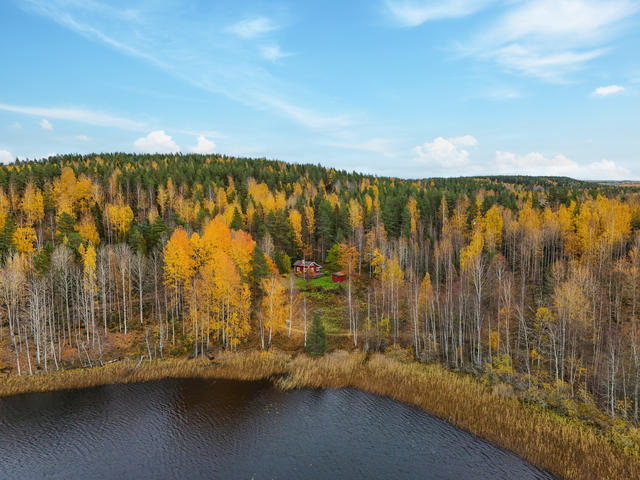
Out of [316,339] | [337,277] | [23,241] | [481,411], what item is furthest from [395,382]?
[23,241]

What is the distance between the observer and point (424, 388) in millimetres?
37000

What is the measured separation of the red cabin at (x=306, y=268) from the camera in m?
74.6

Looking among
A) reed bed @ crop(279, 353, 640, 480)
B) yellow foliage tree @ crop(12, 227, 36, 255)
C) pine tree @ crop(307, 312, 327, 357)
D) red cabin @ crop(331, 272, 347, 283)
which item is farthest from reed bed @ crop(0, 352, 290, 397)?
yellow foliage tree @ crop(12, 227, 36, 255)

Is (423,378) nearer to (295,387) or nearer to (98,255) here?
(295,387)

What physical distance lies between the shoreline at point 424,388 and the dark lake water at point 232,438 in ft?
4.51

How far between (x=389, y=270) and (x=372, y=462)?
33.6 metres

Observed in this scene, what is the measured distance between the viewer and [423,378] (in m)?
39.0

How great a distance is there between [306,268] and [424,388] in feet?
137

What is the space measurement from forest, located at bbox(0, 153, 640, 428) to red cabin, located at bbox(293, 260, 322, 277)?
2.61 m

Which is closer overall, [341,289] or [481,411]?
[481,411]

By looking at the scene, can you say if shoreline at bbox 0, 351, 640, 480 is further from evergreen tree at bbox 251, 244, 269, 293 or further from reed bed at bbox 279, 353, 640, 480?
evergreen tree at bbox 251, 244, 269, 293

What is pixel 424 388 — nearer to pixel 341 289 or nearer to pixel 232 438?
pixel 232 438

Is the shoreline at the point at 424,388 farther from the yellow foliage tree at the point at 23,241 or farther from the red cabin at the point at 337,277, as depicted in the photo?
the yellow foliage tree at the point at 23,241

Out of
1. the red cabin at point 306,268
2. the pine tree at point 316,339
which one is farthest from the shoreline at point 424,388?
the red cabin at point 306,268
